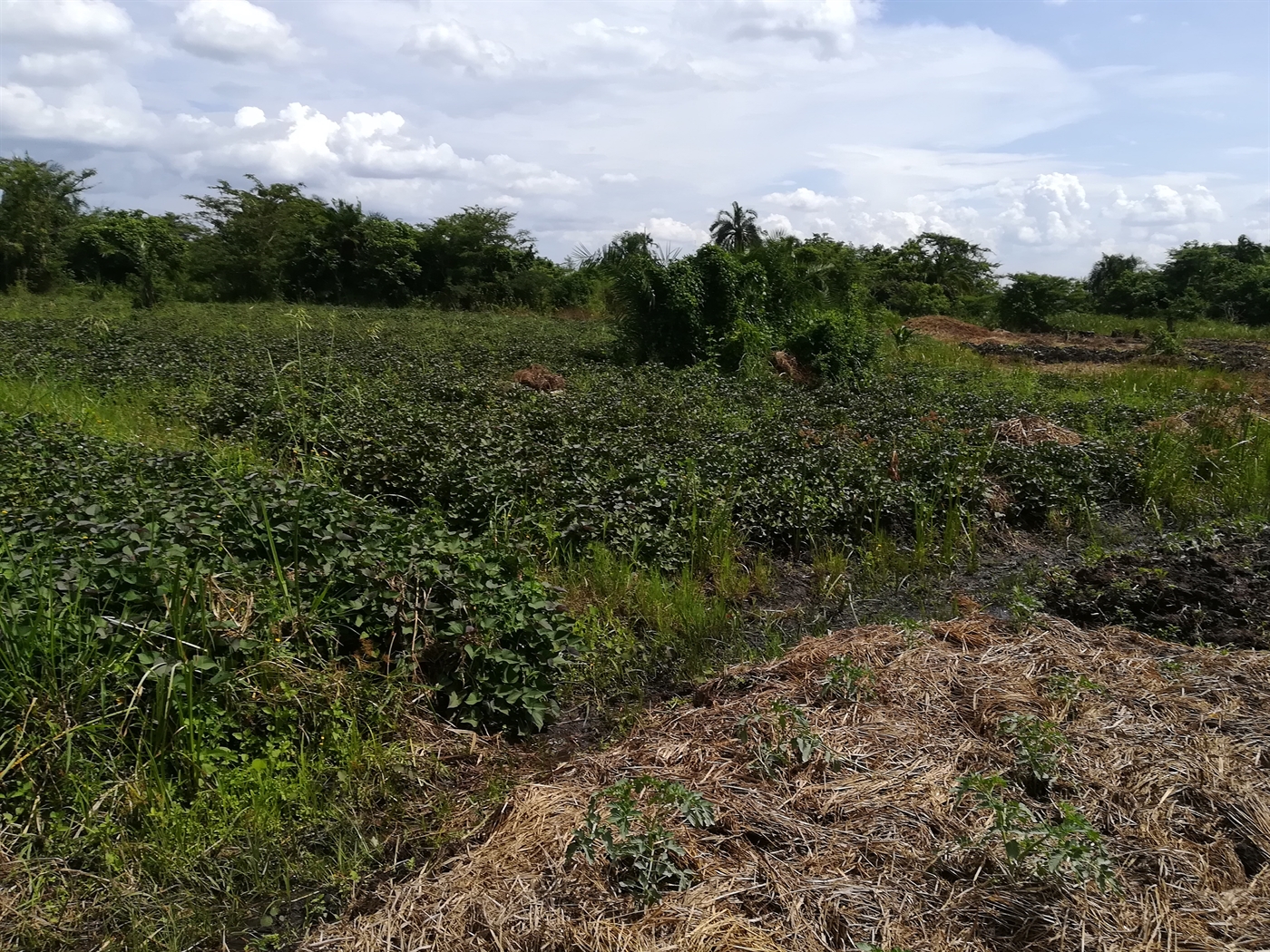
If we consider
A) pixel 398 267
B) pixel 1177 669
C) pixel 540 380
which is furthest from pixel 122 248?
pixel 1177 669

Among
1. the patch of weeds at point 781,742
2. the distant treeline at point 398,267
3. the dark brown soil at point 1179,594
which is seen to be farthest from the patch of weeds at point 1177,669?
the distant treeline at point 398,267

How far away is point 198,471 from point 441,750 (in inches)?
91.9

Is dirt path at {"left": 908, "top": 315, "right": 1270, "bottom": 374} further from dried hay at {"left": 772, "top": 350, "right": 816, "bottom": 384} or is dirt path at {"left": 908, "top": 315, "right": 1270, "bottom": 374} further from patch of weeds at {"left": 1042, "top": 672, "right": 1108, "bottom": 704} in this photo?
patch of weeds at {"left": 1042, "top": 672, "right": 1108, "bottom": 704}

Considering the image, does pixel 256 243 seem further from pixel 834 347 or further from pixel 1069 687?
pixel 1069 687

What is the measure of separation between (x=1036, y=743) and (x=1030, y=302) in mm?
23521

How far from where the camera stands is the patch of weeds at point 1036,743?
9.45ft

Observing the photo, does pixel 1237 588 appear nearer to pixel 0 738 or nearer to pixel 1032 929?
pixel 1032 929

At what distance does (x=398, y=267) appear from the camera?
2688cm

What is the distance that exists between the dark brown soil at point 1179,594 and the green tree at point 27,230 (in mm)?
31289

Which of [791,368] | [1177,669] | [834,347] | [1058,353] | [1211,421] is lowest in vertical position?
[1177,669]

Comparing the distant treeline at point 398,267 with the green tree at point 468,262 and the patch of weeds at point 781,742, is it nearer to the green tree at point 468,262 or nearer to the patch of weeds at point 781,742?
the green tree at point 468,262

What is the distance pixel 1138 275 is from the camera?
26.1 meters

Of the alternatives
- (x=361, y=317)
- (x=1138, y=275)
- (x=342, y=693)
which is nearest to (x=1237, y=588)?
(x=342, y=693)

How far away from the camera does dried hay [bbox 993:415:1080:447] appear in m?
7.96
